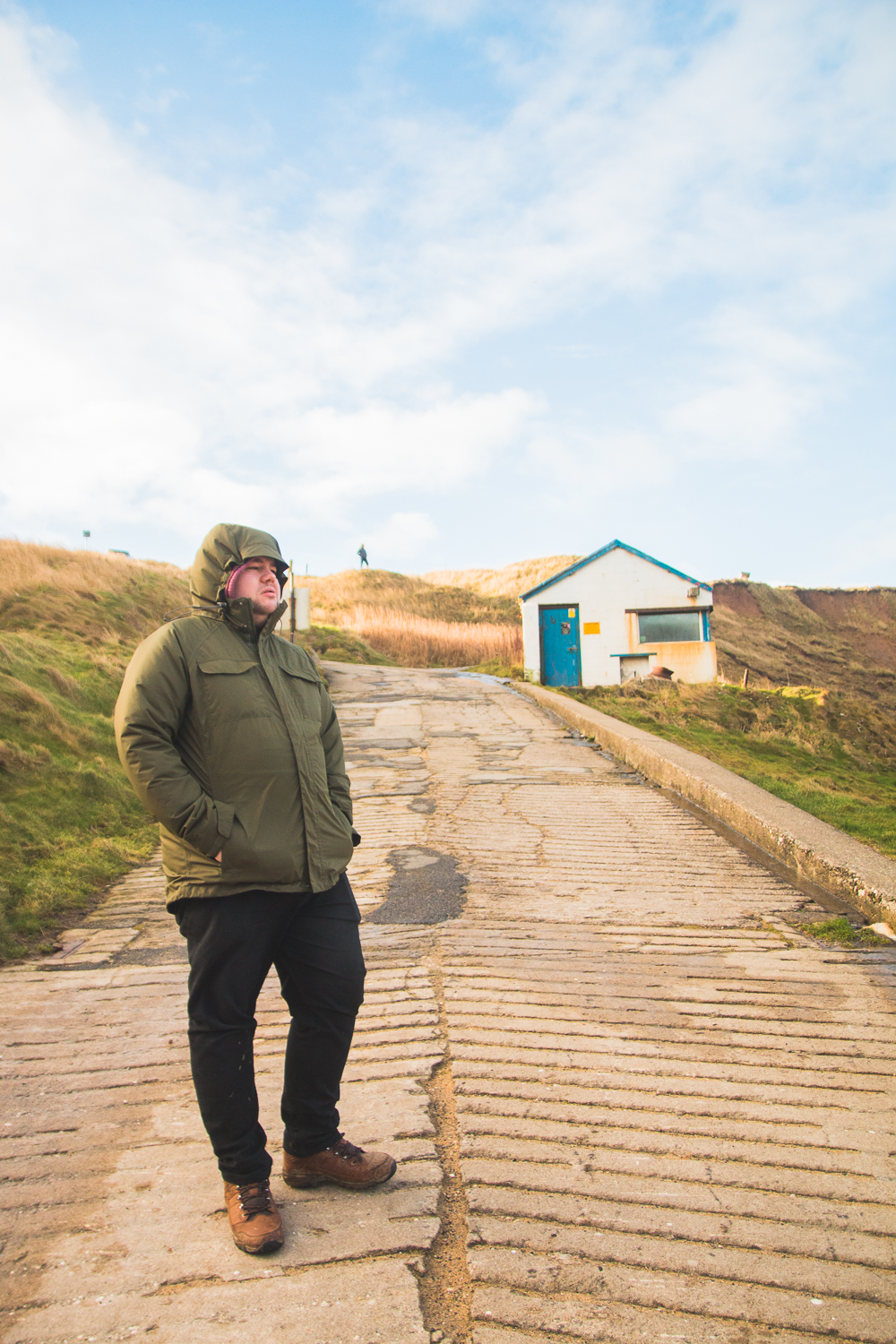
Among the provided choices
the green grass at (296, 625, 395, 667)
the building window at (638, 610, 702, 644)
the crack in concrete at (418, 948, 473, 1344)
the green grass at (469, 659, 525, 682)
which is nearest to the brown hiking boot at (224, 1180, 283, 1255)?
the crack in concrete at (418, 948, 473, 1344)

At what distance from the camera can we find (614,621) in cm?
2577

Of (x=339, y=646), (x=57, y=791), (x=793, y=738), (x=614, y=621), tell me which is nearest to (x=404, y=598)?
(x=339, y=646)

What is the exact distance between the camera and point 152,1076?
3197mm

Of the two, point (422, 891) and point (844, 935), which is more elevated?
point (422, 891)

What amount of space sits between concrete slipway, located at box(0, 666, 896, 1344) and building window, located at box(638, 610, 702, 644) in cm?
2077

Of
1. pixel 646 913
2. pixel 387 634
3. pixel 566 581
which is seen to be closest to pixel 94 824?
pixel 646 913

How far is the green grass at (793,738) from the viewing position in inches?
390

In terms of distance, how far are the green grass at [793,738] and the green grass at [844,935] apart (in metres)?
2.87

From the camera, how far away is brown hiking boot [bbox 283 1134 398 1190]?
8.20 feet

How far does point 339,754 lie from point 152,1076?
4.74ft

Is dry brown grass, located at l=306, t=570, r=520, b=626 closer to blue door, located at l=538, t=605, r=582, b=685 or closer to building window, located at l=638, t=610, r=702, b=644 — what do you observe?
blue door, located at l=538, t=605, r=582, b=685

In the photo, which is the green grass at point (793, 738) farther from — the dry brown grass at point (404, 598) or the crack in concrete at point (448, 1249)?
the dry brown grass at point (404, 598)

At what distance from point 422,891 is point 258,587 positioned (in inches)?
128

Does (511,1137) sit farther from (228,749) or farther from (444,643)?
(444,643)
